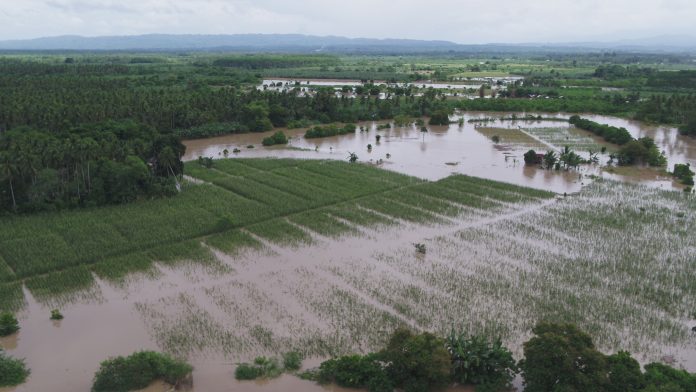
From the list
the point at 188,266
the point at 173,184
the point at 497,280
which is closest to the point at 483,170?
the point at 497,280

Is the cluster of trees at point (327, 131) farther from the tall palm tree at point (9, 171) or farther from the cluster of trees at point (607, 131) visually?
the tall palm tree at point (9, 171)

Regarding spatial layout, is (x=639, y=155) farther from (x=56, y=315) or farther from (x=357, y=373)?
(x=56, y=315)

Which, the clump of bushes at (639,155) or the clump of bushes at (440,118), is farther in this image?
the clump of bushes at (440,118)

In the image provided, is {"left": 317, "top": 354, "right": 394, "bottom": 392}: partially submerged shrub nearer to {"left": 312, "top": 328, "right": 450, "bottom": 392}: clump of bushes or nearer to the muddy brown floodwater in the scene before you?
{"left": 312, "top": 328, "right": 450, "bottom": 392}: clump of bushes

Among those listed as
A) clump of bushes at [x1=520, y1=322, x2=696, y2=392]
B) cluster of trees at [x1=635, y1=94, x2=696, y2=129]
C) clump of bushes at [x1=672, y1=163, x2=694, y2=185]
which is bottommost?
clump of bushes at [x1=520, y1=322, x2=696, y2=392]

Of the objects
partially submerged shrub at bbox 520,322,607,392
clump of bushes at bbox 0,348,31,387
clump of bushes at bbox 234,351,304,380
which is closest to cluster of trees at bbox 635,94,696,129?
partially submerged shrub at bbox 520,322,607,392

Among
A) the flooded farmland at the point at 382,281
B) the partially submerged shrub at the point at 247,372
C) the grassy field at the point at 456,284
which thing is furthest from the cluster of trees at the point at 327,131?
the partially submerged shrub at the point at 247,372

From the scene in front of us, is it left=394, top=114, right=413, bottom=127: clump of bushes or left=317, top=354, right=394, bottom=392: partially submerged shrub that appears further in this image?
left=394, top=114, right=413, bottom=127: clump of bushes
